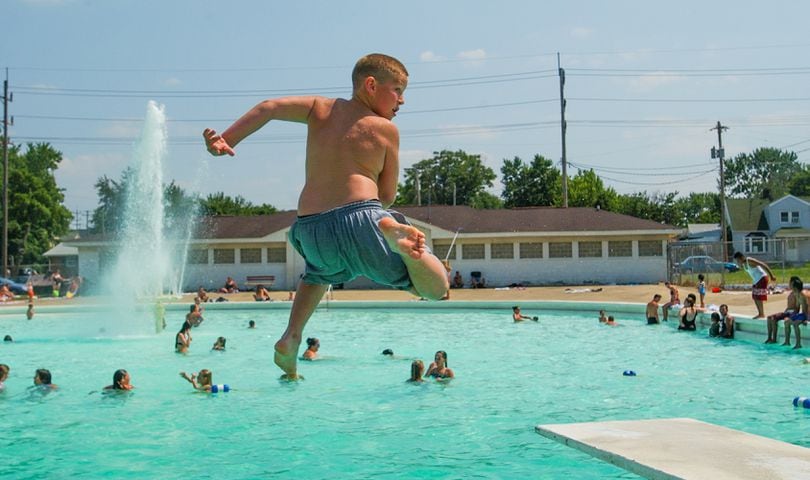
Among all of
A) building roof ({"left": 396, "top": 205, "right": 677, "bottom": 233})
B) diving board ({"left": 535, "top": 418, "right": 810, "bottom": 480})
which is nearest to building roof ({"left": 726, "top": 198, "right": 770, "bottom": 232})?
building roof ({"left": 396, "top": 205, "right": 677, "bottom": 233})

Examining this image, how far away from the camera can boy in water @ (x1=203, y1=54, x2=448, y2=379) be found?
14.2 ft

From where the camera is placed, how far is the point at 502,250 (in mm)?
40625

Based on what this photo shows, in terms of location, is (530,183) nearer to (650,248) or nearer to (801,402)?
(650,248)

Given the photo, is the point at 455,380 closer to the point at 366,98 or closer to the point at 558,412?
the point at 558,412

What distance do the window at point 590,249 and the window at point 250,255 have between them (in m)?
14.8

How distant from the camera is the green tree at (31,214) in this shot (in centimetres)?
6425

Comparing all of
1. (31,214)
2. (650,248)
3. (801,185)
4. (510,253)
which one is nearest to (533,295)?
(510,253)

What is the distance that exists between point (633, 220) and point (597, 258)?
9.90 feet

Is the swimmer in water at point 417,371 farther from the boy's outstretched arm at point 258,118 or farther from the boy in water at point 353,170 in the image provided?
the boy's outstretched arm at point 258,118

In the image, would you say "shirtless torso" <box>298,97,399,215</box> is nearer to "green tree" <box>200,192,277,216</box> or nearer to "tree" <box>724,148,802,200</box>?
"green tree" <box>200,192,277,216</box>

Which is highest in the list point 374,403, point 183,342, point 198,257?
point 198,257

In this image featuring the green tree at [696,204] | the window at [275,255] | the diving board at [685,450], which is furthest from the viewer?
the green tree at [696,204]

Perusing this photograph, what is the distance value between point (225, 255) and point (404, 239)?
3856 centimetres

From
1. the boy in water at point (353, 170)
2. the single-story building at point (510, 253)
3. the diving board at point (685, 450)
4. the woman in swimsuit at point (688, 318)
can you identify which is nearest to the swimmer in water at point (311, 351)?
the woman in swimsuit at point (688, 318)
